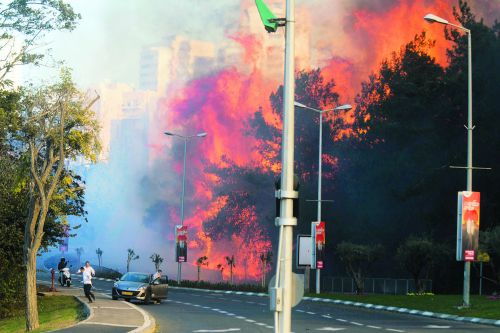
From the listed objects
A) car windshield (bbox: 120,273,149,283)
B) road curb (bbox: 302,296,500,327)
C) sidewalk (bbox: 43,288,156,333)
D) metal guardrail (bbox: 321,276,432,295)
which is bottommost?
metal guardrail (bbox: 321,276,432,295)

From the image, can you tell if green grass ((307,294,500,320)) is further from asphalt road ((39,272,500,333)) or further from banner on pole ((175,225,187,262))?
banner on pole ((175,225,187,262))

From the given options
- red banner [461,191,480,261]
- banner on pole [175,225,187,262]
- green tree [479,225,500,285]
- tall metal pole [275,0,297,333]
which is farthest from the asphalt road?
banner on pole [175,225,187,262]

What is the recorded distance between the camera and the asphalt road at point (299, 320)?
28.3 m

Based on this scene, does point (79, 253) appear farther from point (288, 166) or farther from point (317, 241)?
point (288, 166)

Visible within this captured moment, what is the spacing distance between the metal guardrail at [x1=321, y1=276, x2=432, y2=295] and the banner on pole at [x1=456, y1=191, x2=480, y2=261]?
29661 mm

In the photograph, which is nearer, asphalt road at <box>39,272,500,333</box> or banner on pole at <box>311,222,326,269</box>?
asphalt road at <box>39,272,500,333</box>

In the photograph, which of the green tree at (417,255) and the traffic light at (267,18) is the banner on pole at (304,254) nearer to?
the traffic light at (267,18)

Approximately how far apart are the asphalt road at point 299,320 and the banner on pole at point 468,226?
130 inches

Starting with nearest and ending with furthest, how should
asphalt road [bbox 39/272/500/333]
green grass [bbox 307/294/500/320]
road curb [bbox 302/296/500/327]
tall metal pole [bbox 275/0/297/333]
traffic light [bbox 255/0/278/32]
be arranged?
tall metal pole [bbox 275/0/297/333] < traffic light [bbox 255/0/278/32] < asphalt road [bbox 39/272/500/333] < road curb [bbox 302/296/500/327] < green grass [bbox 307/294/500/320]

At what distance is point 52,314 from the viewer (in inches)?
1563

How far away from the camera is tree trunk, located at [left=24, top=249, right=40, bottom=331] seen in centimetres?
3450

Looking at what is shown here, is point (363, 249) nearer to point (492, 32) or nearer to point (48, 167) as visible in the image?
point (492, 32)

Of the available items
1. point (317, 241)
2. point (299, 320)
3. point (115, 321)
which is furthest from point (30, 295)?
point (317, 241)

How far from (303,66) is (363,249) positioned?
4442cm
